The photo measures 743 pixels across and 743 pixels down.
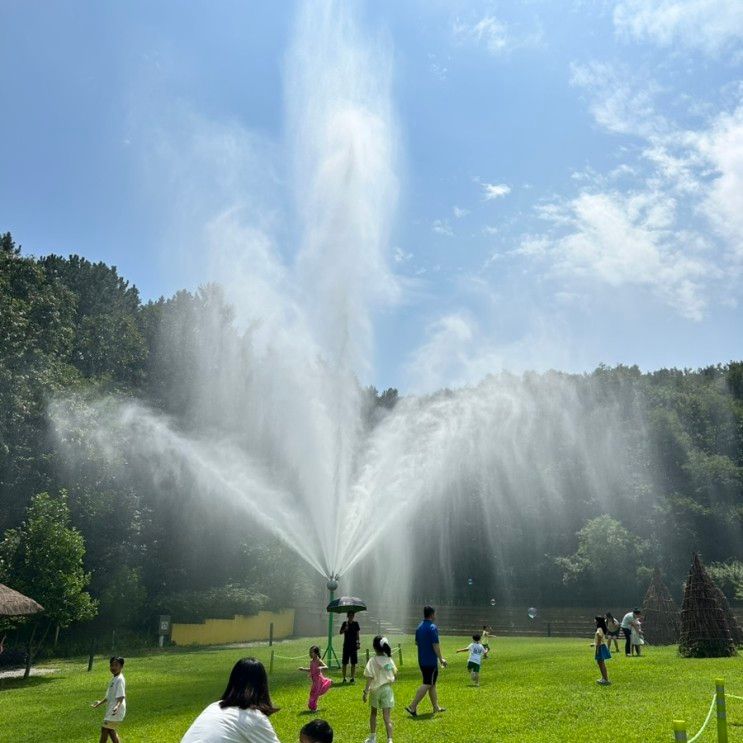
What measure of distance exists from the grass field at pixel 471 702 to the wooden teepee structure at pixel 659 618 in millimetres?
7140

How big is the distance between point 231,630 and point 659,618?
25.5 m

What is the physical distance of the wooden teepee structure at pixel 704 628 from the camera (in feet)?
78.2

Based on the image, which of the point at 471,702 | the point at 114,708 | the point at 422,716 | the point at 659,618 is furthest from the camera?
the point at 659,618

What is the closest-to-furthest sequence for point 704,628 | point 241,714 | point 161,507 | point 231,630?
point 241,714 < point 704,628 < point 231,630 < point 161,507

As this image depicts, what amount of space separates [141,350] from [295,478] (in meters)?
23.8

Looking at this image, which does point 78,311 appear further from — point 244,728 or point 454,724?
point 244,728

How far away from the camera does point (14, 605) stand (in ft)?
82.3

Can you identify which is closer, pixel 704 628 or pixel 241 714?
pixel 241 714

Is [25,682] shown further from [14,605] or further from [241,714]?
[241,714]

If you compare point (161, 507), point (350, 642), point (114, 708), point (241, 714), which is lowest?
point (114, 708)

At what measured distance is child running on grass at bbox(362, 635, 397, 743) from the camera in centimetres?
1136

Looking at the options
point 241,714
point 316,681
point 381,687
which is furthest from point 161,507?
point 241,714

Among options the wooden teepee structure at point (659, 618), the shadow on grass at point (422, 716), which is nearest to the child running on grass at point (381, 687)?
the shadow on grass at point (422, 716)

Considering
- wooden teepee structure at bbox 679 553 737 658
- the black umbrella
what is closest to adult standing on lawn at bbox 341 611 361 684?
the black umbrella
